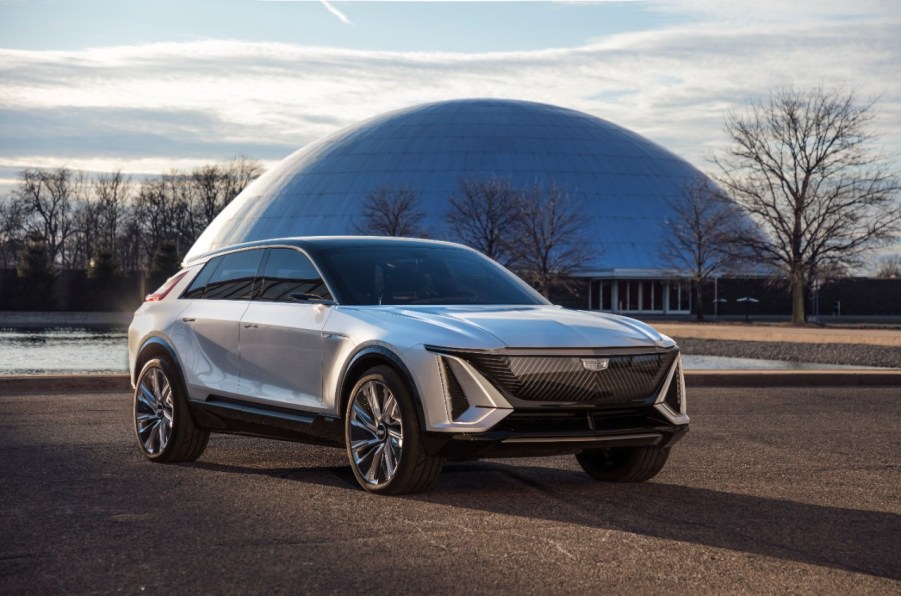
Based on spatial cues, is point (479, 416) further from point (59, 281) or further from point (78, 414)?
point (59, 281)

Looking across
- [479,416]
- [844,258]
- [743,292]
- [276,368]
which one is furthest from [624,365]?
[743,292]

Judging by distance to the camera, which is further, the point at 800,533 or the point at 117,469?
the point at 117,469

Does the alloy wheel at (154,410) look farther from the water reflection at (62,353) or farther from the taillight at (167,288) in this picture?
the water reflection at (62,353)

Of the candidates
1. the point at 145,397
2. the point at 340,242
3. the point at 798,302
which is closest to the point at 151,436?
the point at 145,397

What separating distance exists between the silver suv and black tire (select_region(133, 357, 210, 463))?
0.01 meters

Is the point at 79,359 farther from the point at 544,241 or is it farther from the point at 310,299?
the point at 544,241

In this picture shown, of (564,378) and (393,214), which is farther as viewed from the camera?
(393,214)

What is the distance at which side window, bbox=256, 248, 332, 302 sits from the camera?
29.6 ft

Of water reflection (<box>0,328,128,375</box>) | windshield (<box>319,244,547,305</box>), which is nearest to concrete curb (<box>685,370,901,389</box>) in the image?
windshield (<box>319,244,547,305</box>)

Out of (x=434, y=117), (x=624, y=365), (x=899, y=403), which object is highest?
(x=434, y=117)

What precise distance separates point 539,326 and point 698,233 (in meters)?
56.1

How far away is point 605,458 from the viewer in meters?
8.76

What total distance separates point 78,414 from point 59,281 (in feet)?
213

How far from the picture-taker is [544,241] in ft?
202
